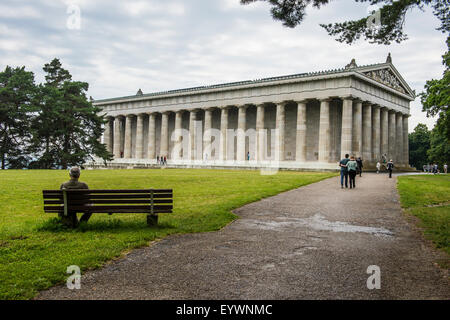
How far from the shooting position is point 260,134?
58688 millimetres

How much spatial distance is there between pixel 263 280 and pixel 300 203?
10531mm

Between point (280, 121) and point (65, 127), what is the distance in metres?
30.0

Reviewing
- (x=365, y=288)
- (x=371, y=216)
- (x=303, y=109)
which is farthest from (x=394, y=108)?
(x=365, y=288)

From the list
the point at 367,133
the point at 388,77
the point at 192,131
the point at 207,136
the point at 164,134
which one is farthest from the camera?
the point at 164,134

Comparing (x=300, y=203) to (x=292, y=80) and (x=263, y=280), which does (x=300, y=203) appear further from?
(x=292, y=80)

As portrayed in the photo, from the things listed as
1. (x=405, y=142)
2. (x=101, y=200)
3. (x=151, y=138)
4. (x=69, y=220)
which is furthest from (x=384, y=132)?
(x=69, y=220)

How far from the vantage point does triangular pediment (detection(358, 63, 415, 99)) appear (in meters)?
54.3

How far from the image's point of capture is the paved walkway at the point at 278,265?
6129 millimetres

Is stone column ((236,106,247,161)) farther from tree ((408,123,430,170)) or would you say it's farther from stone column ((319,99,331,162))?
tree ((408,123,430,170))

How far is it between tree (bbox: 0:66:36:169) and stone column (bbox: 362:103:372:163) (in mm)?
44857

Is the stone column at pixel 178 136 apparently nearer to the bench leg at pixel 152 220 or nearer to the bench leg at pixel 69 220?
the bench leg at pixel 152 220

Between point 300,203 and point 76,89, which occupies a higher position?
point 76,89

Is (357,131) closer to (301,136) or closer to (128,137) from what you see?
(301,136)
